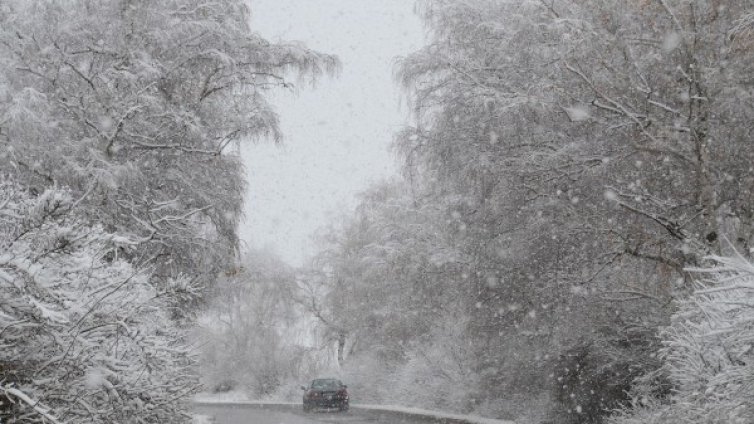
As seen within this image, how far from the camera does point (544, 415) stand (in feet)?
51.9

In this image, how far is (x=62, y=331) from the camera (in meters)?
4.70

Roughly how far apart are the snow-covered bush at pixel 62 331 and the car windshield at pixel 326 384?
1971 centimetres

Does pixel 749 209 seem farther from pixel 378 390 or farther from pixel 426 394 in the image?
pixel 378 390

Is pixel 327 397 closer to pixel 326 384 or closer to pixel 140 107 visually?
pixel 326 384

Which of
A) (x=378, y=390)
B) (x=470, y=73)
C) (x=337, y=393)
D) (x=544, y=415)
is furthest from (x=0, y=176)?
Answer: (x=378, y=390)

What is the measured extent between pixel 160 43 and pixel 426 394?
1614 centimetres

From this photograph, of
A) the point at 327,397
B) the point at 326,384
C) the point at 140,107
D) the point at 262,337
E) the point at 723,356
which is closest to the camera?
the point at 723,356

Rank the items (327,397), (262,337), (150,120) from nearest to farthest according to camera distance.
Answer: (150,120) < (327,397) < (262,337)

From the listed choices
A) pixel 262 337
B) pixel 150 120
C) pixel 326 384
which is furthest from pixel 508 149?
pixel 262 337

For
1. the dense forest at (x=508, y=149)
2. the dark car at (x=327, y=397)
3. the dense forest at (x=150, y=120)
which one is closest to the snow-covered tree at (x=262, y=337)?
the dark car at (x=327, y=397)

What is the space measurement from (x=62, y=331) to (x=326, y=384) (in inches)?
836

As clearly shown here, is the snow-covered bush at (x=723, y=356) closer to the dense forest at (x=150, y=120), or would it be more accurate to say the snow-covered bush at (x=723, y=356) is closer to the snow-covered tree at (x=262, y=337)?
the dense forest at (x=150, y=120)

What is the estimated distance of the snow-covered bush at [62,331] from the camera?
4305mm

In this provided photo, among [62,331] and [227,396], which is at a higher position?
[227,396]
